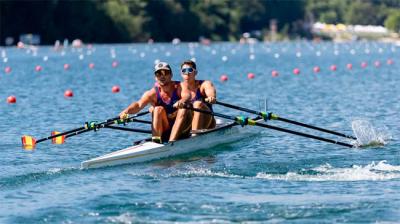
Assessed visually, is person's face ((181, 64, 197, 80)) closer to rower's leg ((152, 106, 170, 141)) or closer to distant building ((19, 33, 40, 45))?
rower's leg ((152, 106, 170, 141))

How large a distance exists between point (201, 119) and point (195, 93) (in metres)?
0.55

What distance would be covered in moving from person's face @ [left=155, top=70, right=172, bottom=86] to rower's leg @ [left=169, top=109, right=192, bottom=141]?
21.0 inches

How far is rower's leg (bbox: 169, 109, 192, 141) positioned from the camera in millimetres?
17625

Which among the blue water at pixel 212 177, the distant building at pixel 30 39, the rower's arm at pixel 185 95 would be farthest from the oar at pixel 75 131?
the distant building at pixel 30 39

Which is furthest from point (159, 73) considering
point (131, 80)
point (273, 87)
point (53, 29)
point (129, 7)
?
point (129, 7)

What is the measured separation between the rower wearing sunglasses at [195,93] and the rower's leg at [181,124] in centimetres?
7

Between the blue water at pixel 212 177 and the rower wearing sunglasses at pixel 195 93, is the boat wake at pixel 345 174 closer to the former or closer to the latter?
the blue water at pixel 212 177

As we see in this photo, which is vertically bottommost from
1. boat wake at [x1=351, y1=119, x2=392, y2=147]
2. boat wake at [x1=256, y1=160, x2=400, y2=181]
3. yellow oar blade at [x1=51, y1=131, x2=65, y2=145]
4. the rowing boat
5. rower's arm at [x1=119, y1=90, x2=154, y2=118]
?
boat wake at [x1=256, y1=160, x2=400, y2=181]

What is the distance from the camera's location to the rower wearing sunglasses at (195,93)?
1794cm

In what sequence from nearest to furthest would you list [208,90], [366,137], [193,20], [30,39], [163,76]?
[163,76], [208,90], [366,137], [30,39], [193,20]

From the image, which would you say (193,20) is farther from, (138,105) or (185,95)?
(138,105)

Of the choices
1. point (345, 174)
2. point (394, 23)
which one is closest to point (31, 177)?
point (345, 174)

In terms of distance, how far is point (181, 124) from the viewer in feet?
58.1

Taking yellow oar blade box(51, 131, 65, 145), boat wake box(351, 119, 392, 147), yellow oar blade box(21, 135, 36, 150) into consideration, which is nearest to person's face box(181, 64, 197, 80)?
yellow oar blade box(51, 131, 65, 145)
